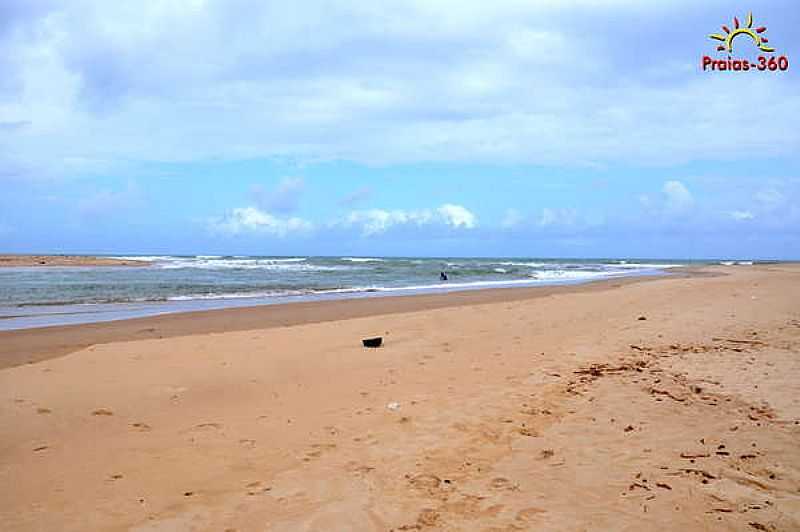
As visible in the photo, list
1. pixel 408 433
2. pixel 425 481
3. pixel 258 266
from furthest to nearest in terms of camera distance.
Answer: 1. pixel 258 266
2. pixel 408 433
3. pixel 425 481

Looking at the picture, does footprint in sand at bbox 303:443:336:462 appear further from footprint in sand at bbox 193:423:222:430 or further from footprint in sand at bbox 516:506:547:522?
footprint in sand at bbox 516:506:547:522

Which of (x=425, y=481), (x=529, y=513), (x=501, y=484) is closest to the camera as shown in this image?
(x=529, y=513)

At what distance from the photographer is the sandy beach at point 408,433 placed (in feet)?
12.8

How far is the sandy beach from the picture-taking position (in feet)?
12.8

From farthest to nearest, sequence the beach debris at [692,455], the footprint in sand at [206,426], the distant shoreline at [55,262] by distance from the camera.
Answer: the distant shoreline at [55,262] < the footprint in sand at [206,426] < the beach debris at [692,455]

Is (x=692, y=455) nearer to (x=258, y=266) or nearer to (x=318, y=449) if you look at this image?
(x=318, y=449)

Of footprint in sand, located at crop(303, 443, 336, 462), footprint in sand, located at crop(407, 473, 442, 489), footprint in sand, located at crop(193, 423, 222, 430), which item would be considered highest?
footprint in sand, located at crop(193, 423, 222, 430)

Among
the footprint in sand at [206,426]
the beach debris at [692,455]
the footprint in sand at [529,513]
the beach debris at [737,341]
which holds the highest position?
the beach debris at [737,341]

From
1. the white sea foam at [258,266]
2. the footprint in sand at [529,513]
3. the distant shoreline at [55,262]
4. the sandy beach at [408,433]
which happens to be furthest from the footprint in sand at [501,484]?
the distant shoreline at [55,262]

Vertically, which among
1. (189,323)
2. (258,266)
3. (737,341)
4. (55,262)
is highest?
(55,262)

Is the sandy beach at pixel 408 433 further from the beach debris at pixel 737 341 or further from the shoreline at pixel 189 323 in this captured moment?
the shoreline at pixel 189 323

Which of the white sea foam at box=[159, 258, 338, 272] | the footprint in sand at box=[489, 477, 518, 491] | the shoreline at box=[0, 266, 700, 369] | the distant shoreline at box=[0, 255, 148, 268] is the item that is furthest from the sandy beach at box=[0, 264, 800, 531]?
the distant shoreline at box=[0, 255, 148, 268]

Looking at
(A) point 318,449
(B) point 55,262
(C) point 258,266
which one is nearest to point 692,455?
(A) point 318,449

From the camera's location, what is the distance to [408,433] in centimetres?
550
